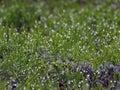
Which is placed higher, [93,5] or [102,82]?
[93,5]

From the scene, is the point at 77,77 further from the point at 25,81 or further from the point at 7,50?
the point at 7,50

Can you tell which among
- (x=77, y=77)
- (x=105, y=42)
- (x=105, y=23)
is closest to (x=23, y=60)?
(x=77, y=77)

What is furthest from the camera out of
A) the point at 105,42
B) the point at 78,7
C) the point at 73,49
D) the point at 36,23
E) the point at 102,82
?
the point at 78,7

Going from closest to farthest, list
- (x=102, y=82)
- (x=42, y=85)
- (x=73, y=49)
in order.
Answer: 1. (x=42, y=85)
2. (x=102, y=82)
3. (x=73, y=49)

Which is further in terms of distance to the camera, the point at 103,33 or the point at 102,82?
the point at 103,33

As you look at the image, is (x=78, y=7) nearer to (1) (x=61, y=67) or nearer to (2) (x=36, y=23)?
(2) (x=36, y=23)

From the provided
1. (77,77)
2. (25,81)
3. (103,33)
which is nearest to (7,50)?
(25,81)
